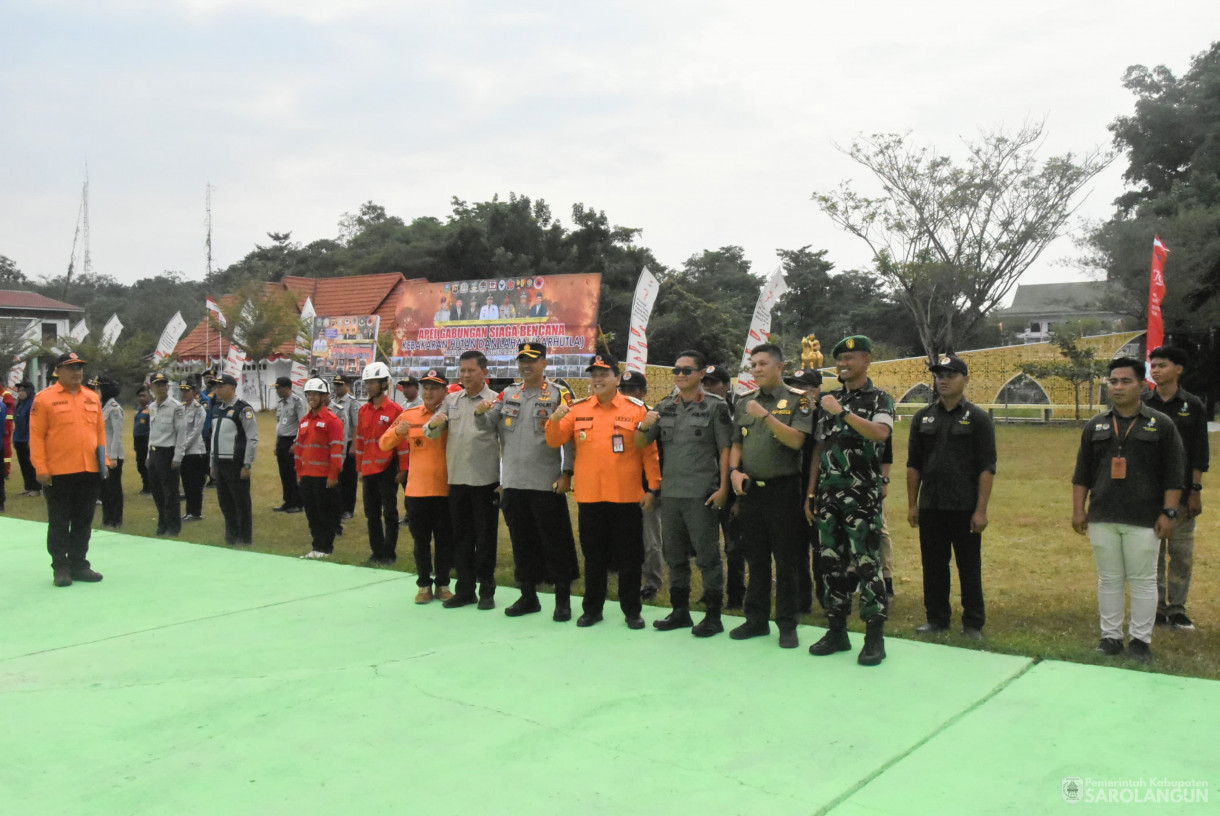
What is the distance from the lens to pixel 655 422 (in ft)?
17.9

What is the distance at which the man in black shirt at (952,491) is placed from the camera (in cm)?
515

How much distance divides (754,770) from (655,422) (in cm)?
235

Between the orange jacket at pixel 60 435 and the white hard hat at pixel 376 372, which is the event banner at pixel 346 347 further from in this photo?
the orange jacket at pixel 60 435

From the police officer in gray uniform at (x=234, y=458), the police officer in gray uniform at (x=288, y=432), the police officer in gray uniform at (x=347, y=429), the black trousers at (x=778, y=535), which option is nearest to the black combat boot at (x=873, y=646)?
the black trousers at (x=778, y=535)

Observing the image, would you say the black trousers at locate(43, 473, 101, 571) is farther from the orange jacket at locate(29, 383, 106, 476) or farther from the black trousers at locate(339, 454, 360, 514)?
the black trousers at locate(339, 454, 360, 514)

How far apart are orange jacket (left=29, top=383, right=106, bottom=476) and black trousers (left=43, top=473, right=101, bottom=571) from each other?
0.29 ft

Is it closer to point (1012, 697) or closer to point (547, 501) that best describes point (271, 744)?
point (547, 501)

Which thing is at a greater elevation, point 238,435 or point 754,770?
point 238,435

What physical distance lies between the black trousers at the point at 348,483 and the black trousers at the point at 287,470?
2.04 feet

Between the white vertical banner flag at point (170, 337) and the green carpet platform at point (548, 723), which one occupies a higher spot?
the white vertical banner flag at point (170, 337)

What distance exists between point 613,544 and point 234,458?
4.76 meters

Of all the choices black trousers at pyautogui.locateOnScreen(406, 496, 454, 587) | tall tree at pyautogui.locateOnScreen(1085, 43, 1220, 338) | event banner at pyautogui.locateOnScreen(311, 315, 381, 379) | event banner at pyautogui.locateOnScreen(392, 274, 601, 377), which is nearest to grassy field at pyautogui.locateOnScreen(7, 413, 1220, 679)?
black trousers at pyautogui.locateOnScreen(406, 496, 454, 587)

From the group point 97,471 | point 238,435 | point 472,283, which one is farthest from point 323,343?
point 97,471

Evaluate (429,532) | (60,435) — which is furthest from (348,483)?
(429,532)
